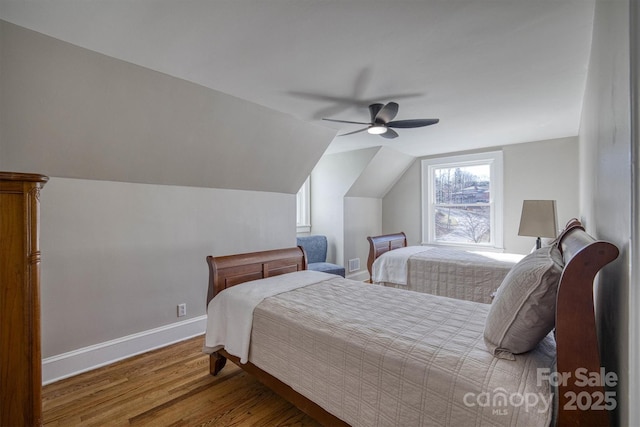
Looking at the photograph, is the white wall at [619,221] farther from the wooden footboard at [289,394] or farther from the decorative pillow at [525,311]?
the wooden footboard at [289,394]

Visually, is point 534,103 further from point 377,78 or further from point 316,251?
point 316,251

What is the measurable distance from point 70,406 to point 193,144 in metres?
2.14

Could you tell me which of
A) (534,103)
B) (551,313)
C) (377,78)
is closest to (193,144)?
(377,78)

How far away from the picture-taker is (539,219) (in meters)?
2.94

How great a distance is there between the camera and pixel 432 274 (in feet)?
10.9

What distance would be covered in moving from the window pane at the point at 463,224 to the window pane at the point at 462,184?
14 centimetres

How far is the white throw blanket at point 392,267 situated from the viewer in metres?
3.51

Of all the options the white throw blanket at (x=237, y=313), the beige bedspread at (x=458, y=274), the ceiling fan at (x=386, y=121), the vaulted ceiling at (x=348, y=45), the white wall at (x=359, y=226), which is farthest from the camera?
the white wall at (x=359, y=226)

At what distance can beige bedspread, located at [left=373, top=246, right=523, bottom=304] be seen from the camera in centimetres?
303

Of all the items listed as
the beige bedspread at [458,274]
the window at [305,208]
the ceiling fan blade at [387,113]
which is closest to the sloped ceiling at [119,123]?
the ceiling fan blade at [387,113]

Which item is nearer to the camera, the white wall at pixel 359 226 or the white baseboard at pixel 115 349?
the white baseboard at pixel 115 349

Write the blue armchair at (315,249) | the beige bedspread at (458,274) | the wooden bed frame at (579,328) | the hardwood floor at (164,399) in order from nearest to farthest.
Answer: the wooden bed frame at (579,328)
the hardwood floor at (164,399)
the beige bedspread at (458,274)
the blue armchair at (315,249)

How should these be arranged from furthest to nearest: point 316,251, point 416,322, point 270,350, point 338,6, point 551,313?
1. point 316,251
2. point 270,350
3. point 416,322
4. point 338,6
5. point 551,313

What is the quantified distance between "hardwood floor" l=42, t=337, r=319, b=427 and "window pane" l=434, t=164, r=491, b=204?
4243mm
